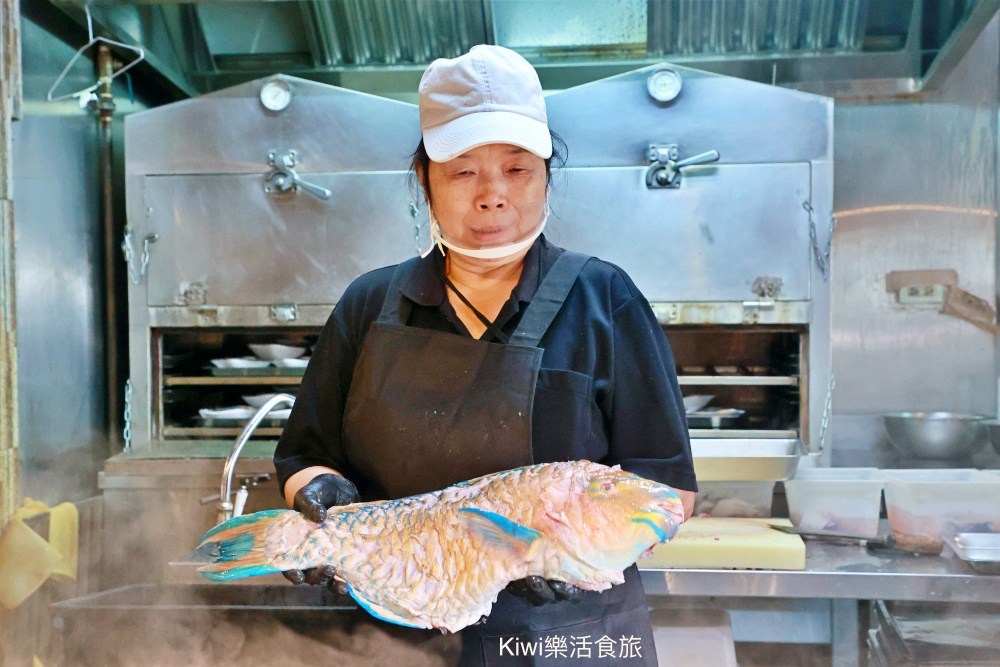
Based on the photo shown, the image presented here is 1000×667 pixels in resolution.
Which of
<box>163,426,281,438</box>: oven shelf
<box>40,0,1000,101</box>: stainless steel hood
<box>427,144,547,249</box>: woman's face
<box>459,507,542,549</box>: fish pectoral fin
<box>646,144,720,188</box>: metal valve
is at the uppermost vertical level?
<box>40,0,1000,101</box>: stainless steel hood

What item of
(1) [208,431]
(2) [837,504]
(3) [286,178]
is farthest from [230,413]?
(2) [837,504]

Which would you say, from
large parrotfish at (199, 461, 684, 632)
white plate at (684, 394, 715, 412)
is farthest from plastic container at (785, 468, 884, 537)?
large parrotfish at (199, 461, 684, 632)

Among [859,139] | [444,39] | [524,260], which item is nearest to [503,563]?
[524,260]

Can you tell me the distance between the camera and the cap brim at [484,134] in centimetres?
151

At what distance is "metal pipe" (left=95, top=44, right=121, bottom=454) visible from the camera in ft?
10.7

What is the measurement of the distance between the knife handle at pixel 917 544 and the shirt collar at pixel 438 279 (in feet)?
4.97

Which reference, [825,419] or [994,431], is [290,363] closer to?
[825,419]

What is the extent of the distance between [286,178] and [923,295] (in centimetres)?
282

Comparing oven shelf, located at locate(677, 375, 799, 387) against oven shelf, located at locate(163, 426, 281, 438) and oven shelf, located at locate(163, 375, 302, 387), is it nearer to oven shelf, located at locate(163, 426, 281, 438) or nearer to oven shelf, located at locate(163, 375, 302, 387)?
oven shelf, located at locate(163, 375, 302, 387)

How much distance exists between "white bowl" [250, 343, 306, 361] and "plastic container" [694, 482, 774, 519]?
1.63 metres

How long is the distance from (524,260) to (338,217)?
1620mm

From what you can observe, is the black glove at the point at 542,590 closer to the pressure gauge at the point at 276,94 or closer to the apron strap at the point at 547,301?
the apron strap at the point at 547,301

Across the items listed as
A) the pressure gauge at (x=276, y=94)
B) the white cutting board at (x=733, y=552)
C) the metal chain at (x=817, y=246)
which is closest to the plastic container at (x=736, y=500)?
the white cutting board at (x=733, y=552)

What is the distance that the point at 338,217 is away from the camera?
10.3 ft
